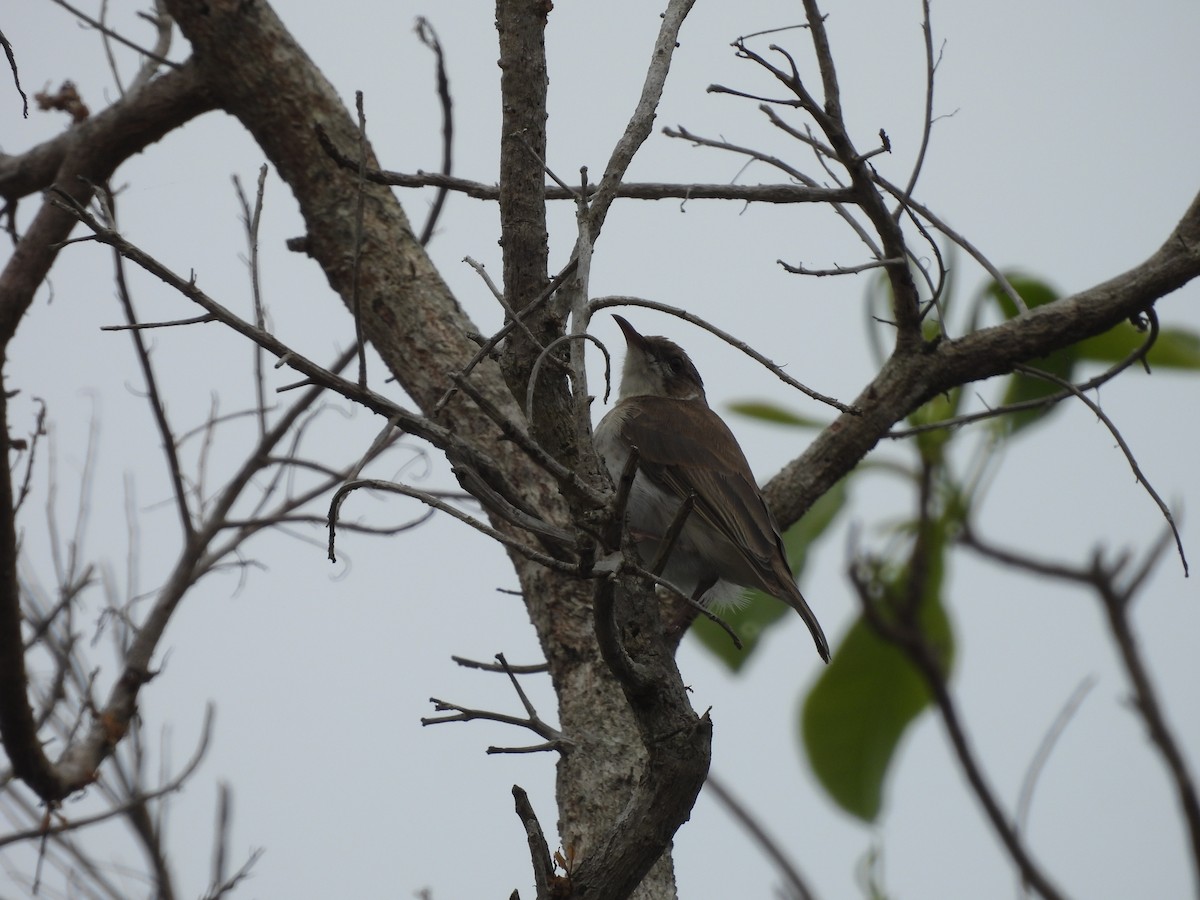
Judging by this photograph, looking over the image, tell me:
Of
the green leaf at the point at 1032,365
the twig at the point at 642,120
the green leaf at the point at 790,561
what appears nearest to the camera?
the twig at the point at 642,120

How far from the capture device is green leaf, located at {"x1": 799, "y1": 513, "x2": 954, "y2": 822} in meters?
3.64

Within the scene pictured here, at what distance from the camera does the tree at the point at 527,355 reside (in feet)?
9.37

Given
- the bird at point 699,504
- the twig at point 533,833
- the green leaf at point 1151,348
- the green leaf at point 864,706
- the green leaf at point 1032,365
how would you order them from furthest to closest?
the bird at point 699,504 → the green leaf at point 1151,348 → the green leaf at point 1032,365 → the green leaf at point 864,706 → the twig at point 533,833

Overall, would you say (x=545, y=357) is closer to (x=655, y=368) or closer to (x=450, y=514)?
(x=450, y=514)

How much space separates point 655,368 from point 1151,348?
8.37 feet

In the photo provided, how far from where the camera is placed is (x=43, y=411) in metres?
4.84

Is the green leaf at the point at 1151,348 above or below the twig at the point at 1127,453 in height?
above

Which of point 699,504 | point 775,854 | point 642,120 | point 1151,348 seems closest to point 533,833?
point 775,854

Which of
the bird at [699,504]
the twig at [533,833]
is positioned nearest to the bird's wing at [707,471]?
the bird at [699,504]

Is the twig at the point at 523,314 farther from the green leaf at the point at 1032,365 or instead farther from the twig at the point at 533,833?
the green leaf at the point at 1032,365

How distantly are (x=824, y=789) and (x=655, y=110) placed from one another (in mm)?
1976

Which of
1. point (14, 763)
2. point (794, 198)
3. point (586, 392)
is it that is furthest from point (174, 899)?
point (794, 198)

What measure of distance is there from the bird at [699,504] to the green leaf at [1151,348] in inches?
52.9

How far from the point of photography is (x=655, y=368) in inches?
250
